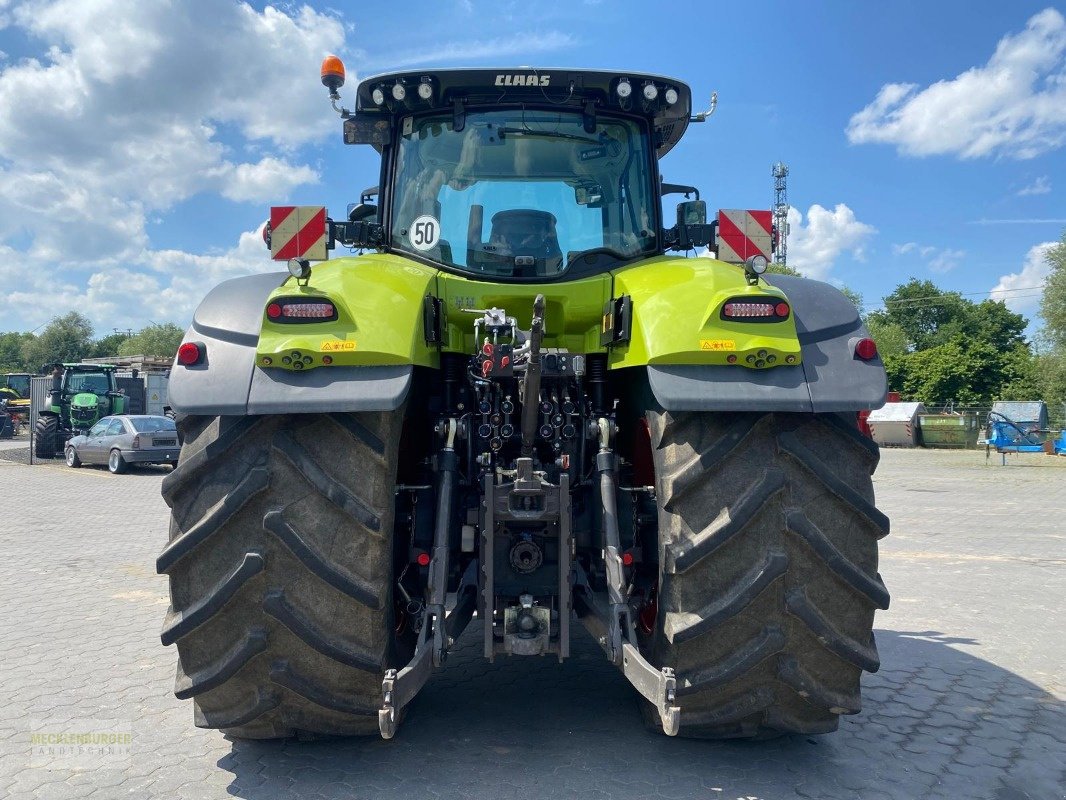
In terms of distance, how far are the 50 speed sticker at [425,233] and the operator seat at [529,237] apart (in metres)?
0.29

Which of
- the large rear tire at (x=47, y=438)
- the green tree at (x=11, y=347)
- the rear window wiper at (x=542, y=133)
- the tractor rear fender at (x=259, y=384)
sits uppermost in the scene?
the green tree at (x=11, y=347)

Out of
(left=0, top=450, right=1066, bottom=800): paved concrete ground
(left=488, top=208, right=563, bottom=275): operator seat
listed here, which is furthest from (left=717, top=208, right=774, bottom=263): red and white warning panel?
(left=0, top=450, right=1066, bottom=800): paved concrete ground

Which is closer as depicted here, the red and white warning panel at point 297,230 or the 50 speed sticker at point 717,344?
the 50 speed sticker at point 717,344

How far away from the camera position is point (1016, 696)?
14.6 feet

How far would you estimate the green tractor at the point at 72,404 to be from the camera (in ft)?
80.0

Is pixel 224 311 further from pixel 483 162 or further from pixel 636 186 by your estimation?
pixel 636 186

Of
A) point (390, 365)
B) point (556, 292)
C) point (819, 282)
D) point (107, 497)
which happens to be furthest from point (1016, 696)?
point (107, 497)

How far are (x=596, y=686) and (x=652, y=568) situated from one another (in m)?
1.05

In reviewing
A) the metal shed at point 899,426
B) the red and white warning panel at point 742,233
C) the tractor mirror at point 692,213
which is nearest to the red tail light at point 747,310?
the red and white warning panel at point 742,233

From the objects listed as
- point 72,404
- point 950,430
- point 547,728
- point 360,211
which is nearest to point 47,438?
point 72,404

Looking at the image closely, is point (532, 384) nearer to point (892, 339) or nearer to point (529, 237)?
point (529, 237)

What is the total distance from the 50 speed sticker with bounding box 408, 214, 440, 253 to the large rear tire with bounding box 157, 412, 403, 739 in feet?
4.64

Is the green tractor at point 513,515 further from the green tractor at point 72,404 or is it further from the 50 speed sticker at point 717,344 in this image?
the green tractor at point 72,404

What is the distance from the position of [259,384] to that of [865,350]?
7.55ft
